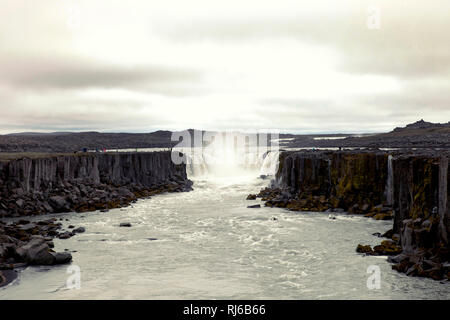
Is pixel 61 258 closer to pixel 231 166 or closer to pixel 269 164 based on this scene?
pixel 269 164

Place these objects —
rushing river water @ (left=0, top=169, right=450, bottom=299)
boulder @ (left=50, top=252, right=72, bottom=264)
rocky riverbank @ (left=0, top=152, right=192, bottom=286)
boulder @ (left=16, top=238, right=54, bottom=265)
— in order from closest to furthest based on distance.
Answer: rushing river water @ (left=0, top=169, right=450, bottom=299), boulder @ (left=16, top=238, right=54, bottom=265), boulder @ (left=50, top=252, right=72, bottom=264), rocky riverbank @ (left=0, top=152, right=192, bottom=286)

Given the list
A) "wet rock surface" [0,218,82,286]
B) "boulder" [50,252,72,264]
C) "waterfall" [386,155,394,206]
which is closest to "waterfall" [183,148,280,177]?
"waterfall" [386,155,394,206]

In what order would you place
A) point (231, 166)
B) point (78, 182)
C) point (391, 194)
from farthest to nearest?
point (231, 166), point (78, 182), point (391, 194)

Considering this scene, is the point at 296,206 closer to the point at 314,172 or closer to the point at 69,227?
the point at 314,172

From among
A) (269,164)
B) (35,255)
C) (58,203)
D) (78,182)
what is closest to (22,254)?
(35,255)

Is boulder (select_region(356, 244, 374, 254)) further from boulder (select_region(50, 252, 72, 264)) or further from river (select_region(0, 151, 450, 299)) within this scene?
boulder (select_region(50, 252, 72, 264))
